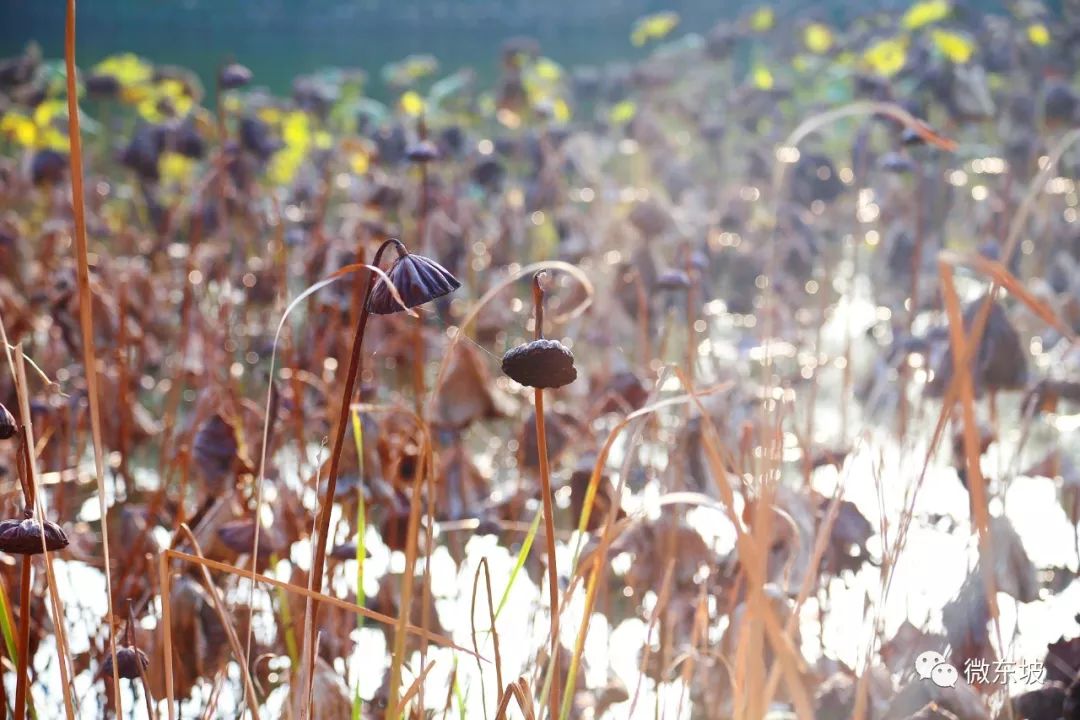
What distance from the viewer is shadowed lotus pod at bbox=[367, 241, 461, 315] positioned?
542 millimetres

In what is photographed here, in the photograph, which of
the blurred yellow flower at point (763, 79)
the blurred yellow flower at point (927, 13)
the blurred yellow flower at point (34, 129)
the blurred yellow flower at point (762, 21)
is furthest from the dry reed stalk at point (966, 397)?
the blurred yellow flower at point (762, 21)

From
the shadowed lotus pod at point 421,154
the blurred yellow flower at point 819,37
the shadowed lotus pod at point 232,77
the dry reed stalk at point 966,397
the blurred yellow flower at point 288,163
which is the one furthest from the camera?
the blurred yellow flower at point 819,37

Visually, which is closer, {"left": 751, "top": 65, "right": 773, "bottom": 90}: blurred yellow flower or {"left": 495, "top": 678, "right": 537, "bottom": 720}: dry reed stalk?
{"left": 495, "top": 678, "right": 537, "bottom": 720}: dry reed stalk

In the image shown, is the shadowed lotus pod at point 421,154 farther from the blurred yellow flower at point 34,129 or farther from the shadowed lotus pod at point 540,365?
the blurred yellow flower at point 34,129

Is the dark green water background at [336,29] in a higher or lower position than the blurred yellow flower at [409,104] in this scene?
higher

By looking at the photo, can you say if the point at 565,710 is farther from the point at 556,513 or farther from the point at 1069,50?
the point at 1069,50

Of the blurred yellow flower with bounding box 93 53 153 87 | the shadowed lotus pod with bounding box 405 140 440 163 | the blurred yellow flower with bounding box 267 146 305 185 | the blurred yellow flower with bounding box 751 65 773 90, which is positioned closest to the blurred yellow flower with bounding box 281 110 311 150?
the blurred yellow flower with bounding box 267 146 305 185

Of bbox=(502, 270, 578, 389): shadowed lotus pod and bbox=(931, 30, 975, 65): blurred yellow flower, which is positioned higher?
bbox=(931, 30, 975, 65): blurred yellow flower

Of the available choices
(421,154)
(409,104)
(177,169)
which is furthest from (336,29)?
(421,154)

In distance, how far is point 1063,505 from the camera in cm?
133

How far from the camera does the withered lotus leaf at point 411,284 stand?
0.54m

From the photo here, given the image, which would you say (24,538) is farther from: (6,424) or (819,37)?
(819,37)

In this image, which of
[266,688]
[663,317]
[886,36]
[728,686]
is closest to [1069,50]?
[886,36]

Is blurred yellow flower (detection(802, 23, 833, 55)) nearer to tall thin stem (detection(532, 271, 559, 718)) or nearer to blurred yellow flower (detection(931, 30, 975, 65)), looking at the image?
blurred yellow flower (detection(931, 30, 975, 65))
